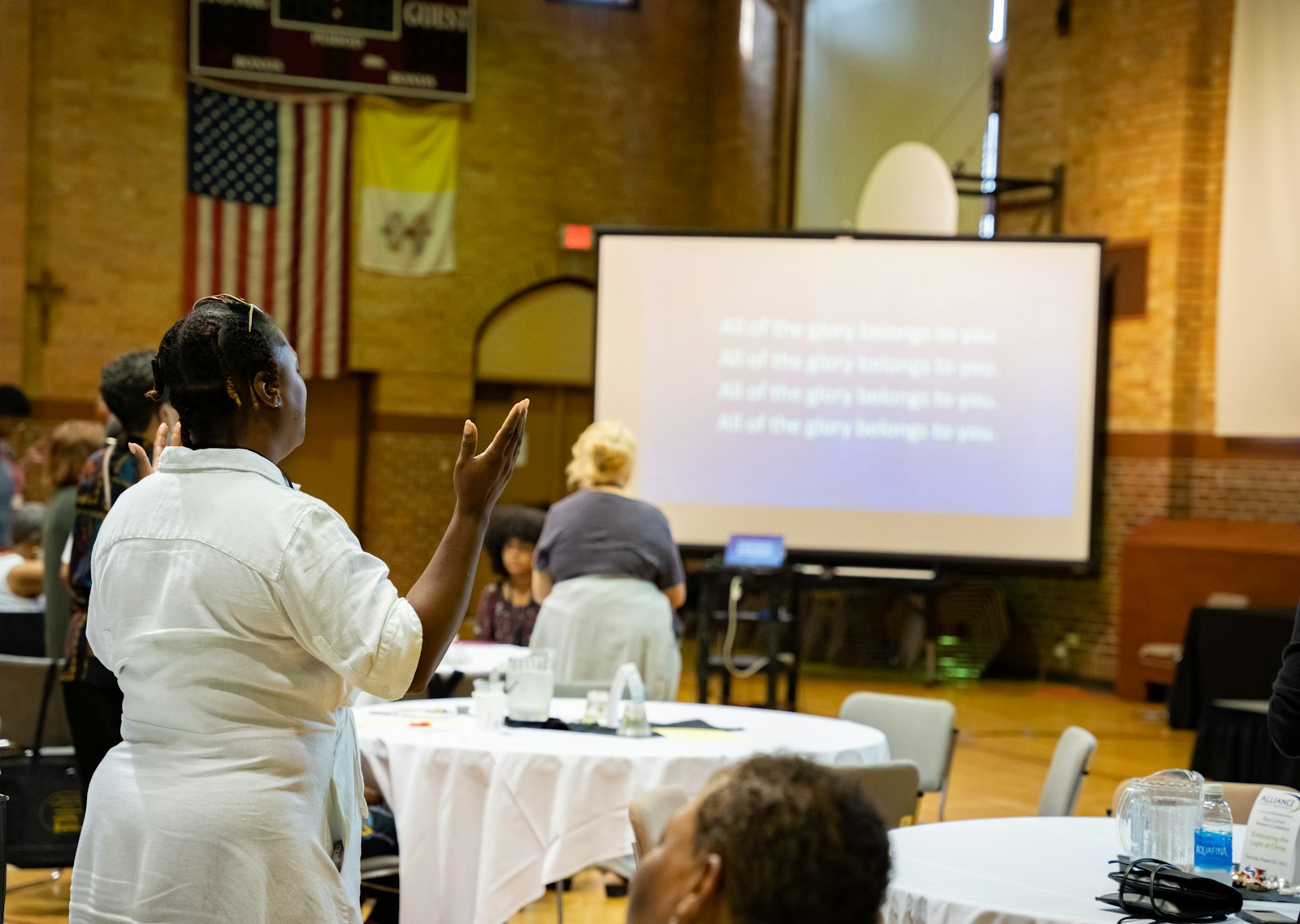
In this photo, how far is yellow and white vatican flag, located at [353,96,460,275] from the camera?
13242 mm

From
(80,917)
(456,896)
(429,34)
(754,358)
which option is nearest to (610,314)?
(754,358)

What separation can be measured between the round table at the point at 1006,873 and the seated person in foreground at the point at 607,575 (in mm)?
2383

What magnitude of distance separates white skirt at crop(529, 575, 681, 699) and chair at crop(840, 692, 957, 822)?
0.83 metres

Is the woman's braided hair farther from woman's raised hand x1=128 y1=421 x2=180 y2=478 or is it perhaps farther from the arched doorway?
the arched doorway

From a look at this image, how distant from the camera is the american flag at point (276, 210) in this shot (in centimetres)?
1285

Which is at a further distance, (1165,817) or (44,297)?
(44,297)

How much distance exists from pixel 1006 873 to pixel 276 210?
1145cm

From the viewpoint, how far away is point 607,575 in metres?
5.38

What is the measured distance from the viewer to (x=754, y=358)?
970 centimetres

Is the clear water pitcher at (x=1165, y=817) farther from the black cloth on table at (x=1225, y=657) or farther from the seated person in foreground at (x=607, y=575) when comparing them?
the black cloth on table at (x=1225, y=657)

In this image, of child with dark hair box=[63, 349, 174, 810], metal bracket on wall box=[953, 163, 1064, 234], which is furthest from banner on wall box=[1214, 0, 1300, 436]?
child with dark hair box=[63, 349, 174, 810]

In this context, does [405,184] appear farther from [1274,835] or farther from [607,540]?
[1274,835]

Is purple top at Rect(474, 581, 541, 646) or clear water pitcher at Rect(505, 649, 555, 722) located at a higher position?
clear water pitcher at Rect(505, 649, 555, 722)

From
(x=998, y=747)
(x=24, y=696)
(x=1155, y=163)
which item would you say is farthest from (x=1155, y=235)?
(x=24, y=696)
